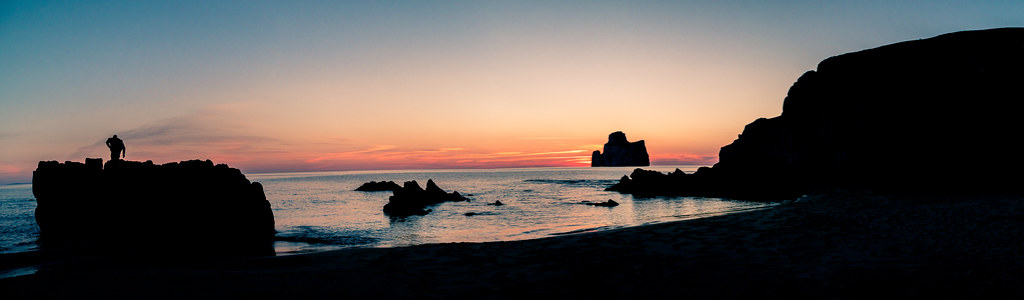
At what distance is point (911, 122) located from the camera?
33.0 meters

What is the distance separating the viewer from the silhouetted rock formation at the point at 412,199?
36.2 meters

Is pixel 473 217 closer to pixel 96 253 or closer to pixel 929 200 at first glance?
pixel 96 253

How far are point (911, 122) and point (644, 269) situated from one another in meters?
35.0

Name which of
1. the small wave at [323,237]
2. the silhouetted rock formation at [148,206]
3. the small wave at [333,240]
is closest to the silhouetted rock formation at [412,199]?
the small wave at [323,237]

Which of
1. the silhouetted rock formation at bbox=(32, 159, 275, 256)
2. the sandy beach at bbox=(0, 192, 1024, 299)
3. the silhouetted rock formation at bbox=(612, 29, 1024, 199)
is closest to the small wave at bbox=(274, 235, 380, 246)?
the silhouetted rock formation at bbox=(32, 159, 275, 256)

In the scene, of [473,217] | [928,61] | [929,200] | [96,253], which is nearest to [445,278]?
[96,253]

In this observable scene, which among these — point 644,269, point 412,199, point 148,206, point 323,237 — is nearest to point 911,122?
point 644,269

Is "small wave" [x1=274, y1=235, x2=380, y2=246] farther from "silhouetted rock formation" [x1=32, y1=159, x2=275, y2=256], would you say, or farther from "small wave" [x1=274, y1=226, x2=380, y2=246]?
"silhouetted rock formation" [x1=32, y1=159, x2=275, y2=256]

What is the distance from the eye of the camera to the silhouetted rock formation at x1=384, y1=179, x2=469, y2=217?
119 ft

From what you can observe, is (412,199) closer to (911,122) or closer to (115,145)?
(115,145)

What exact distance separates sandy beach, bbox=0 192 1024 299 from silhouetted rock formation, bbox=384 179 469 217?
21.2 m

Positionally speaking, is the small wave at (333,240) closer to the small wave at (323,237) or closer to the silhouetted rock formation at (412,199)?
the small wave at (323,237)

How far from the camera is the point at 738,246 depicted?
41.8 ft

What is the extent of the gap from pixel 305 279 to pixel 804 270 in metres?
11.0
